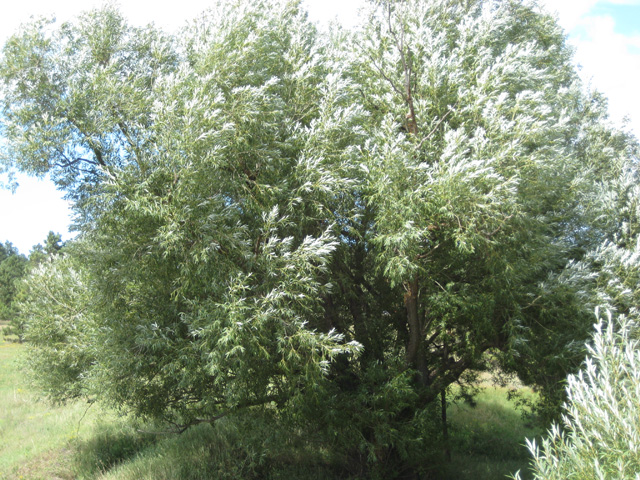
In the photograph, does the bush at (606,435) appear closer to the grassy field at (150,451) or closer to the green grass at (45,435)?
the grassy field at (150,451)

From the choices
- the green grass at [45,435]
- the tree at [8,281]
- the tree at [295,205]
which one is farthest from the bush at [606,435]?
the tree at [8,281]

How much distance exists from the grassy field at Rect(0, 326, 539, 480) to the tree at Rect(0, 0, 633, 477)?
252 centimetres

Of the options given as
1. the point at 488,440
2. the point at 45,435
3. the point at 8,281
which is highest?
the point at 8,281

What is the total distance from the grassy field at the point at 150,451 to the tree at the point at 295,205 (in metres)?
2.52

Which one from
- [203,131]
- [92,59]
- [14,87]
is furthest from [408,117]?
[14,87]

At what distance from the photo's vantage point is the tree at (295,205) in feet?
24.2

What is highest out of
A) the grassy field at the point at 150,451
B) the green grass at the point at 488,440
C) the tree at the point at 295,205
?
the tree at the point at 295,205

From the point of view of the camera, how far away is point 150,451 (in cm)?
1288

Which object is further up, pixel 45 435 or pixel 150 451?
pixel 45 435

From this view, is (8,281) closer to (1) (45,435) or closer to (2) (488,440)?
(1) (45,435)

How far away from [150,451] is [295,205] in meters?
8.64

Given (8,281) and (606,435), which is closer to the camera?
(606,435)

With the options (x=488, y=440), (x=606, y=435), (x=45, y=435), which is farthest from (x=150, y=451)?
(x=606, y=435)

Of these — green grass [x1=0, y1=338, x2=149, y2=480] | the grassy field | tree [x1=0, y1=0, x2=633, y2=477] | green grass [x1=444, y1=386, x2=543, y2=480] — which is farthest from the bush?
green grass [x1=0, y1=338, x2=149, y2=480]
